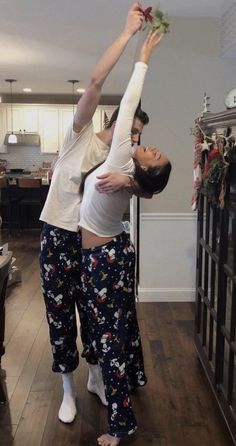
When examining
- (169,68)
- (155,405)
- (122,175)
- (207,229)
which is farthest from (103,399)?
(169,68)

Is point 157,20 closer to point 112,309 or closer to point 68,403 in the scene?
point 112,309

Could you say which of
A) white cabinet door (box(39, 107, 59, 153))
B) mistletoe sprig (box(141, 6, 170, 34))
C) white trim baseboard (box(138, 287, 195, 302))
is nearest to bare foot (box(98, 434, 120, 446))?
mistletoe sprig (box(141, 6, 170, 34))

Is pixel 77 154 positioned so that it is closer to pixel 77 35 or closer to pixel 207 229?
pixel 207 229

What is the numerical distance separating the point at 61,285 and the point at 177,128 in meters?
2.11

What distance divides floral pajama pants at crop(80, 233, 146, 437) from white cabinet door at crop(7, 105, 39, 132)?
7.40m

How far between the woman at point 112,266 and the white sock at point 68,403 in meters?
0.24

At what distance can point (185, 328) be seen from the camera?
338cm

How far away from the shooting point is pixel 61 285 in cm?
204

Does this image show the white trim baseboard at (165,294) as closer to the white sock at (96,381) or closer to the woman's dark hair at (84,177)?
the white sock at (96,381)

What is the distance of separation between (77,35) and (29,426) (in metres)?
3.49

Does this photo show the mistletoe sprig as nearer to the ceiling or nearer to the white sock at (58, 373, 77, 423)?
the white sock at (58, 373, 77, 423)

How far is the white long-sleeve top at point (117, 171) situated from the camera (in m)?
1.59

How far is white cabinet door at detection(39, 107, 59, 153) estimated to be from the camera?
877 cm

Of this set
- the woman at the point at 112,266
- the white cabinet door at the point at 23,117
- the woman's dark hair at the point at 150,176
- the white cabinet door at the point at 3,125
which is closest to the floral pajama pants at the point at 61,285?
the woman at the point at 112,266
